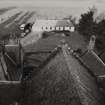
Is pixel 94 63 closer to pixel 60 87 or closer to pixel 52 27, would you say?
pixel 60 87

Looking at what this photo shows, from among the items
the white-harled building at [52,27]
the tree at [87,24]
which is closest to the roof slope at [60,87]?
the tree at [87,24]

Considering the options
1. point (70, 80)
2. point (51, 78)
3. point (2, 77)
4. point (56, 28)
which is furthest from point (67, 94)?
point (56, 28)

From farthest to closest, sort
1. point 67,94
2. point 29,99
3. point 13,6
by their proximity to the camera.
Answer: point 13,6 < point 29,99 < point 67,94

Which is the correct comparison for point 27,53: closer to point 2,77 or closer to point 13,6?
point 2,77

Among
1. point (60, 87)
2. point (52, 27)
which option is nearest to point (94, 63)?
point (60, 87)

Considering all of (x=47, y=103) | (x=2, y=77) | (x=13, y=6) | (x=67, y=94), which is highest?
(x=67, y=94)

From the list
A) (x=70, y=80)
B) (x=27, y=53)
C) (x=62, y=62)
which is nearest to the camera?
(x=70, y=80)
